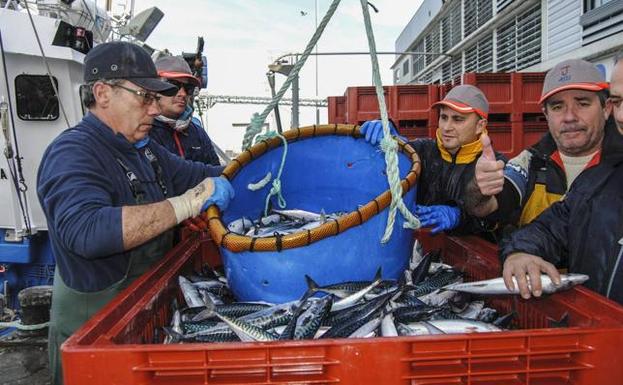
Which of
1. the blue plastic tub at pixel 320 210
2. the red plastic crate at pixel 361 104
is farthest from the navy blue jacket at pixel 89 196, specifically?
the red plastic crate at pixel 361 104

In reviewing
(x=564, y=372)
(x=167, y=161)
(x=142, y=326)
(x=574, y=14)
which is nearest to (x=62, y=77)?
(x=167, y=161)

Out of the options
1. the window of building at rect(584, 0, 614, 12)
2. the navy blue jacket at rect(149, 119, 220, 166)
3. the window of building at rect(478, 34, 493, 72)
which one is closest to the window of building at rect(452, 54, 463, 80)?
the window of building at rect(478, 34, 493, 72)

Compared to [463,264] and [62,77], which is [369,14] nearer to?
[463,264]

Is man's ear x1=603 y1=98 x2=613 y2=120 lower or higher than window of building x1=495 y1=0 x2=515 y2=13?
lower

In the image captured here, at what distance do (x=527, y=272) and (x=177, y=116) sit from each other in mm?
2913

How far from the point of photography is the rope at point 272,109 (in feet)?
6.75

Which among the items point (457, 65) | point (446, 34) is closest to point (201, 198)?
point (457, 65)

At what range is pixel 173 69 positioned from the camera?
3705mm

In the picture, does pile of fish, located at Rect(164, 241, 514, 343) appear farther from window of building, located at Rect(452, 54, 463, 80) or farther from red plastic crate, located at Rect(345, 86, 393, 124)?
window of building, located at Rect(452, 54, 463, 80)

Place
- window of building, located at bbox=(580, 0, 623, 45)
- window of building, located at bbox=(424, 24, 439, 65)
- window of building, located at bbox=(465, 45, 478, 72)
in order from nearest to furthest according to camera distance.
Result: window of building, located at bbox=(580, 0, 623, 45)
window of building, located at bbox=(465, 45, 478, 72)
window of building, located at bbox=(424, 24, 439, 65)

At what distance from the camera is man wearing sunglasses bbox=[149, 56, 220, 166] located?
3688mm

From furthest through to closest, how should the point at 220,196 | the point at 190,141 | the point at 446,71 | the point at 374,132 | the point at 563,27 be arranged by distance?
1. the point at 446,71
2. the point at 563,27
3. the point at 190,141
4. the point at 374,132
5. the point at 220,196

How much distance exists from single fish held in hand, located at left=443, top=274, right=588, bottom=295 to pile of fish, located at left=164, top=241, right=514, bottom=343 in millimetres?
65

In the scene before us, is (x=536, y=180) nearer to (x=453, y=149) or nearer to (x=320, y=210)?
(x=453, y=149)
